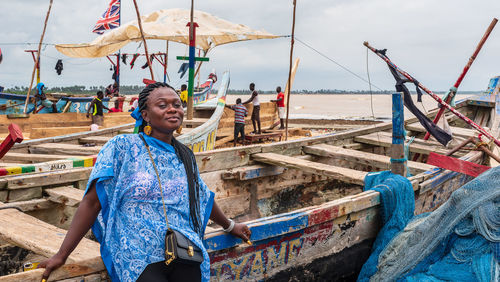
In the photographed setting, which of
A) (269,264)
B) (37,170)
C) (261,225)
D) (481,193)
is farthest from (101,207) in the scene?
(481,193)

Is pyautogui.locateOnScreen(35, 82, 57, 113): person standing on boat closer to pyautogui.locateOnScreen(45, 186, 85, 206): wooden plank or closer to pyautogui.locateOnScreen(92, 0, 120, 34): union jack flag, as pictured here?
pyautogui.locateOnScreen(92, 0, 120, 34): union jack flag

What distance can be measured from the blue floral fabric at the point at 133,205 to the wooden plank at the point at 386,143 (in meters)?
4.85

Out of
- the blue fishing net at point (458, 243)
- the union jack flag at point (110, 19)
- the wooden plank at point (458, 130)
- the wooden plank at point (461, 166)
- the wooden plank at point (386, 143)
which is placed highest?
the union jack flag at point (110, 19)

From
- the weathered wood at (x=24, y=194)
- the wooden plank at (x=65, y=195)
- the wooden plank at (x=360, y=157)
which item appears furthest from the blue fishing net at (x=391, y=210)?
the weathered wood at (x=24, y=194)

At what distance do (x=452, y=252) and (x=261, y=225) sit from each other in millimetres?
1482

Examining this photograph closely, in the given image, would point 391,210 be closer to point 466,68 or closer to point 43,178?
point 43,178

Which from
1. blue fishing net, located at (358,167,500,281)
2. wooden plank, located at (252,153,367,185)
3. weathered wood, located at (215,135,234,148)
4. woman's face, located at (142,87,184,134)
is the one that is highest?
woman's face, located at (142,87,184,134)

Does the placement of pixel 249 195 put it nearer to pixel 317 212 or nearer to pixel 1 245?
pixel 317 212

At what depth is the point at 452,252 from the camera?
9.93 feet

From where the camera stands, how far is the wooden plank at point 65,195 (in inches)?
124

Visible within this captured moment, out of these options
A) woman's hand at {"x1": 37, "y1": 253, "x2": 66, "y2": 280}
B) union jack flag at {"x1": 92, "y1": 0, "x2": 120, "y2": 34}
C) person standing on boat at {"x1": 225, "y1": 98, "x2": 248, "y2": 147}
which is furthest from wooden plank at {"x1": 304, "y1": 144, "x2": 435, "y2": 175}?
union jack flag at {"x1": 92, "y1": 0, "x2": 120, "y2": 34}

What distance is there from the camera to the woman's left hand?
2.46 m

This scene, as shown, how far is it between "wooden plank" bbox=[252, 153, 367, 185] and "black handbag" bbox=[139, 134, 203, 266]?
7.99 feet

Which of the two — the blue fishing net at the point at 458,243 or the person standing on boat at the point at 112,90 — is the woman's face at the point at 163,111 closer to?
the blue fishing net at the point at 458,243
